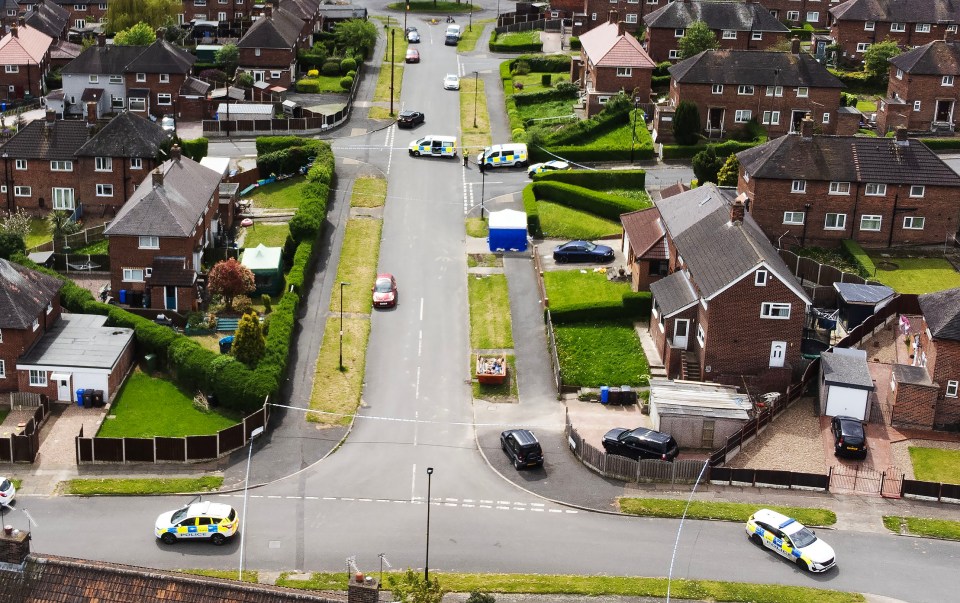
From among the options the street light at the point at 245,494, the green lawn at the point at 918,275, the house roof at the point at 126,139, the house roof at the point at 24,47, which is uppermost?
the house roof at the point at 24,47

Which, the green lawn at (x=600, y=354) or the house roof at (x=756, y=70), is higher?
the house roof at (x=756, y=70)

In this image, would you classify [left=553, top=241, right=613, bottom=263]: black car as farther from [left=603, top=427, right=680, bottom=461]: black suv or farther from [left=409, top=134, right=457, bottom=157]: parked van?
[left=603, top=427, right=680, bottom=461]: black suv

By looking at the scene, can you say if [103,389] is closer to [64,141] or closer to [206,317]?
[206,317]

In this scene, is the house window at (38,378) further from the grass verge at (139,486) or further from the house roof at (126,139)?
the house roof at (126,139)

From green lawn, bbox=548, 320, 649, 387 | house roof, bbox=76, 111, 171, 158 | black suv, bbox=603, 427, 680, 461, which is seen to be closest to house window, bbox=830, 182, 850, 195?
green lawn, bbox=548, 320, 649, 387

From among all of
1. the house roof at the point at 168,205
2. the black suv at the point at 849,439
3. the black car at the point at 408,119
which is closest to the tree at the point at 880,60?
the black car at the point at 408,119

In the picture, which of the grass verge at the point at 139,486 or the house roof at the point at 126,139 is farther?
the house roof at the point at 126,139

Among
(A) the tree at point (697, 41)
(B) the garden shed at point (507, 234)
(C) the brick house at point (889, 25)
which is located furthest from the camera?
(C) the brick house at point (889, 25)
